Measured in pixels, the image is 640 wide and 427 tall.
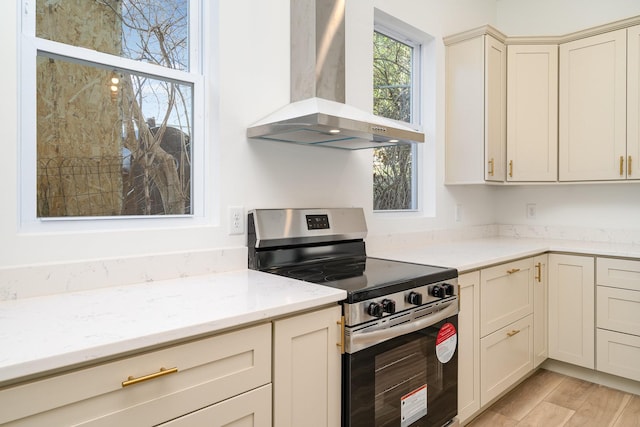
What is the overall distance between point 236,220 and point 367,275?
2.08 feet

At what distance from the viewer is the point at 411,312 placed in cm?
158

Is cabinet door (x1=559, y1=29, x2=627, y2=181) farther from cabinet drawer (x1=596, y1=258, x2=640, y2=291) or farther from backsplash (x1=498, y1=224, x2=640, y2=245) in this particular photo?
cabinet drawer (x1=596, y1=258, x2=640, y2=291)

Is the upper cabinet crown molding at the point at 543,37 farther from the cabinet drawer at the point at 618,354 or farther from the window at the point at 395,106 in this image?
the cabinet drawer at the point at 618,354

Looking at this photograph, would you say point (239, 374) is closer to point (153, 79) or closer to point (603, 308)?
point (153, 79)

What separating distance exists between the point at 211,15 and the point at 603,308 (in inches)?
111

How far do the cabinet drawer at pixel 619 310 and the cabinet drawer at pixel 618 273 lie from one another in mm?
36

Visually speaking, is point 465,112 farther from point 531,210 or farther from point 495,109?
point 531,210

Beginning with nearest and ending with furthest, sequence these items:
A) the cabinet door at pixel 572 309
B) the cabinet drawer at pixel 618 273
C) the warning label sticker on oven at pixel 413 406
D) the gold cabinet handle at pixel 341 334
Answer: the gold cabinet handle at pixel 341 334 → the warning label sticker on oven at pixel 413 406 → the cabinet drawer at pixel 618 273 → the cabinet door at pixel 572 309

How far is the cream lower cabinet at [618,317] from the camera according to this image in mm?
2410

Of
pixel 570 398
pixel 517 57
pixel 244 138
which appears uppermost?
pixel 517 57

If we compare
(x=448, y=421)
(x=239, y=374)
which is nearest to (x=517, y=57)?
(x=448, y=421)

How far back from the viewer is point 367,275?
168 cm

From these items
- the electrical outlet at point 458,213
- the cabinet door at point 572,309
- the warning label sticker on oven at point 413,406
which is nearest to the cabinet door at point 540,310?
the cabinet door at point 572,309

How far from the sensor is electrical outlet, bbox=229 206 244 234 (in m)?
1.79
